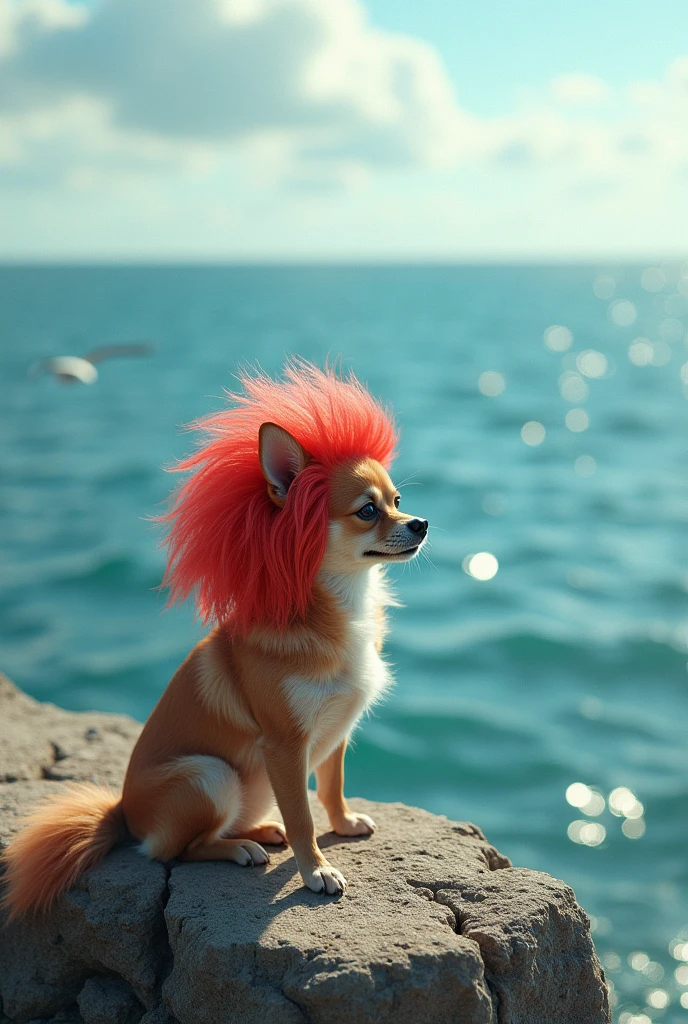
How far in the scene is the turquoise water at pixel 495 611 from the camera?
31.7 feet

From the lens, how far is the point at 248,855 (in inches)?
159

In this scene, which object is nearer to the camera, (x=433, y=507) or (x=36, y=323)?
(x=433, y=507)

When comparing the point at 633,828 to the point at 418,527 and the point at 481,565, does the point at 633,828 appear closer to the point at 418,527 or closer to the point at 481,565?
the point at 418,527

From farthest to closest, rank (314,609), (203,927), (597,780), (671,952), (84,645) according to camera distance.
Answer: (84,645), (597,780), (671,952), (314,609), (203,927)

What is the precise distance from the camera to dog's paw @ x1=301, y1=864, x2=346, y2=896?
12.4 feet

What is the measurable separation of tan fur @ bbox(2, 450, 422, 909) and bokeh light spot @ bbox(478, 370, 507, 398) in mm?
36028

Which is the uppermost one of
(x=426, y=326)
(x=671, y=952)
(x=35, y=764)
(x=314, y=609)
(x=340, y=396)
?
(x=426, y=326)

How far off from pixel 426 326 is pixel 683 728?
66.4 metres

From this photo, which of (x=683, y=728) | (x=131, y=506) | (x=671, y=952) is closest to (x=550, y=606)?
(x=683, y=728)

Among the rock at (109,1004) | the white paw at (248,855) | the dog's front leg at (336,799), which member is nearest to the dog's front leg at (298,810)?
the white paw at (248,855)

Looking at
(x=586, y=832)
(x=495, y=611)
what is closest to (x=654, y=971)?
(x=586, y=832)

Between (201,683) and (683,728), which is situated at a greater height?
(201,683)

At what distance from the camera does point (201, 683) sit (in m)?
4.07

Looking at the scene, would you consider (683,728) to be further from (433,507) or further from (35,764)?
(433,507)
